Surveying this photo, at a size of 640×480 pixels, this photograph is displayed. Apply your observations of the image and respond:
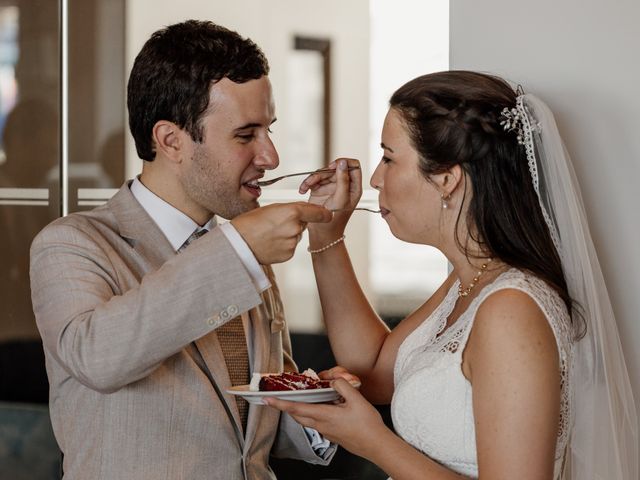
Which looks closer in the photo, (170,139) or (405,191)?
(405,191)

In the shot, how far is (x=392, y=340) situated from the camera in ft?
7.67

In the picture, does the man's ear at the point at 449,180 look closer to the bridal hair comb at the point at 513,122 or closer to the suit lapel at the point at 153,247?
the bridal hair comb at the point at 513,122

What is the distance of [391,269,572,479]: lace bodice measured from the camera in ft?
5.75

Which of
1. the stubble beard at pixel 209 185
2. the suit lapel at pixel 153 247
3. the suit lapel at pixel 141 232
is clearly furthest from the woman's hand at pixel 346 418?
the stubble beard at pixel 209 185

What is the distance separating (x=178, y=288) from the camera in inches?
66.8

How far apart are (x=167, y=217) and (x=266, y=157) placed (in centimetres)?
27

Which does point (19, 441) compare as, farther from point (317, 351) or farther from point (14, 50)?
point (14, 50)

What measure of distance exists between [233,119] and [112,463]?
31.7 inches

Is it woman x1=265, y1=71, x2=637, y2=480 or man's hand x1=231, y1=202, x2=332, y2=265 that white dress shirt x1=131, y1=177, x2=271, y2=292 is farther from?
woman x1=265, y1=71, x2=637, y2=480

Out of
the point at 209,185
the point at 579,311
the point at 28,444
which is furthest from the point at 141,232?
the point at 28,444

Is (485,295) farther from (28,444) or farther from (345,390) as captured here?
(28,444)

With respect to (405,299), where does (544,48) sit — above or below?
above

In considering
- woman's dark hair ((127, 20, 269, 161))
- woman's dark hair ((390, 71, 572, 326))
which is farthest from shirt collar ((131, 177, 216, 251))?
woman's dark hair ((390, 71, 572, 326))

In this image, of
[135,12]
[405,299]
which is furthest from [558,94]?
[135,12]
